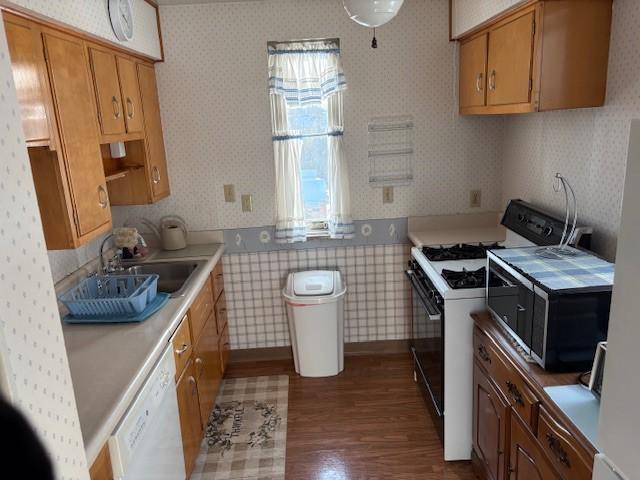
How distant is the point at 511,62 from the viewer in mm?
2246

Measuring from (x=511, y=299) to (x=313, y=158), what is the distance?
1802 millimetres

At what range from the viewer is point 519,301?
1755 millimetres

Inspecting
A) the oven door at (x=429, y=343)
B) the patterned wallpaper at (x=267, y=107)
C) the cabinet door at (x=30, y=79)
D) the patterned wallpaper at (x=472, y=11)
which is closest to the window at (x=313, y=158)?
the patterned wallpaper at (x=267, y=107)

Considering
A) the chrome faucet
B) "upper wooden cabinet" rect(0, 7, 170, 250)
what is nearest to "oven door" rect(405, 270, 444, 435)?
"upper wooden cabinet" rect(0, 7, 170, 250)

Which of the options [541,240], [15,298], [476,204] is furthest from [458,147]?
[15,298]

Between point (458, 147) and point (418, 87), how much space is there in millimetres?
478

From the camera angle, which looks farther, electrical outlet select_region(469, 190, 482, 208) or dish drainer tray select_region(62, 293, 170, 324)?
electrical outlet select_region(469, 190, 482, 208)

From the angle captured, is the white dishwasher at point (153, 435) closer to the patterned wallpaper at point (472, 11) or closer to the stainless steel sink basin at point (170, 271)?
the stainless steel sink basin at point (170, 271)

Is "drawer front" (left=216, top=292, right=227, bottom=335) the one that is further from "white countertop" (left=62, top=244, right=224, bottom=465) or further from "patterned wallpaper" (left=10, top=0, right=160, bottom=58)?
"patterned wallpaper" (left=10, top=0, right=160, bottom=58)

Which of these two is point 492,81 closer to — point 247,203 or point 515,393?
point 515,393

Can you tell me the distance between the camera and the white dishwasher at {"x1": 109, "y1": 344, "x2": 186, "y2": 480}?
1498 mm

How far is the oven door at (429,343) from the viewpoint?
2330 mm

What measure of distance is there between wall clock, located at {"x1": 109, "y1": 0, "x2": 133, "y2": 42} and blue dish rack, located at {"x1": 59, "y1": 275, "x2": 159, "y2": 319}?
1.18m

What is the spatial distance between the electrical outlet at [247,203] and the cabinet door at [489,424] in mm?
1797
